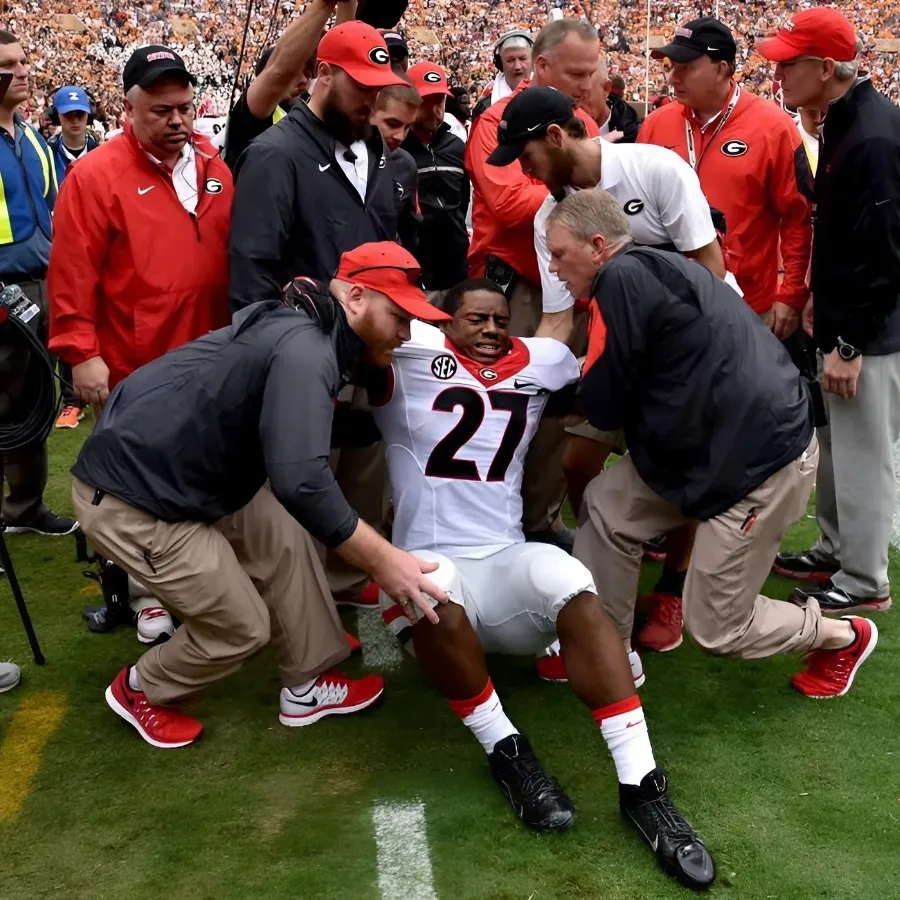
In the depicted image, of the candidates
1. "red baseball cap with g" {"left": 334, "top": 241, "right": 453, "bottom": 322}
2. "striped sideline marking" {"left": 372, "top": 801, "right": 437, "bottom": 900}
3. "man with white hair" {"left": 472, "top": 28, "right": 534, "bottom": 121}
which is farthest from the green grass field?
"man with white hair" {"left": 472, "top": 28, "right": 534, "bottom": 121}

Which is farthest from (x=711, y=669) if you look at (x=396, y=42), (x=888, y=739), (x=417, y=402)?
(x=396, y=42)

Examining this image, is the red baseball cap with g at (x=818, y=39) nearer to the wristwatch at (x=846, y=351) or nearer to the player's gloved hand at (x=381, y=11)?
the wristwatch at (x=846, y=351)

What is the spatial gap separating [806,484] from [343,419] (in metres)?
1.51

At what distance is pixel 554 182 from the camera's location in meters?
3.36

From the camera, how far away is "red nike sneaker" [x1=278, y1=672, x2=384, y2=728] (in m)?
3.27

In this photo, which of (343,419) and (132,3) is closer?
(343,419)

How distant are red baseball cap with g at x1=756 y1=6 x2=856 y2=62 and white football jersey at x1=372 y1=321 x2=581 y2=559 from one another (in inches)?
60.6

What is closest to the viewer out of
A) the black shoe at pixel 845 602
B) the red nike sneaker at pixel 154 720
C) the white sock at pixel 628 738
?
the white sock at pixel 628 738

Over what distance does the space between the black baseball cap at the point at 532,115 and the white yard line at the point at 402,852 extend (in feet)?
6.48

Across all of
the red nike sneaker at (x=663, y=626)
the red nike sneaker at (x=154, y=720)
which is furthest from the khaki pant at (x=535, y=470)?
the red nike sneaker at (x=154, y=720)

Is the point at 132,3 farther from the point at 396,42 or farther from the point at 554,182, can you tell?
the point at 554,182

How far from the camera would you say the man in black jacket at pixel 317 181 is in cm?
332

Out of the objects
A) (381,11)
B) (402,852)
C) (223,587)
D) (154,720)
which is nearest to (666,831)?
(402,852)

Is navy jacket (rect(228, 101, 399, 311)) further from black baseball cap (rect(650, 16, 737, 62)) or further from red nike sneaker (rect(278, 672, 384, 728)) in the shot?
black baseball cap (rect(650, 16, 737, 62))
